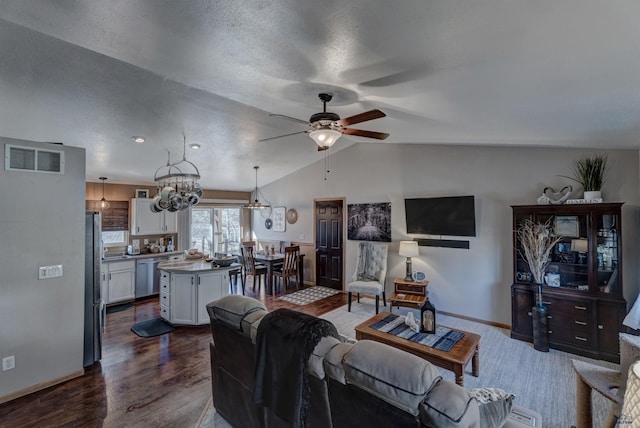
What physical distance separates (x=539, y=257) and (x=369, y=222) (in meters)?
2.87

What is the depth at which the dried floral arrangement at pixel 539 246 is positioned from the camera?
3627 mm

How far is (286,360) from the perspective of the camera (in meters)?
1.55

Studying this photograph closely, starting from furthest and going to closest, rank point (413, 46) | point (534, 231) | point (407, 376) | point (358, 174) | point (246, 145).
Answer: point (358, 174) < point (246, 145) < point (534, 231) < point (413, 46) < point (407, 376)

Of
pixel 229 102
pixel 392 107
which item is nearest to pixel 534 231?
pixel 392 107

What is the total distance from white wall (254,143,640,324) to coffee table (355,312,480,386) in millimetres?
1837

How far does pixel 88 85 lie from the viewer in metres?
2.76

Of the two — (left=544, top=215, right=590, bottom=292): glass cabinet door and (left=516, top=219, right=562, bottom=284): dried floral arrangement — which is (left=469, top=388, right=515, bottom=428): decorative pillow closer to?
(left=516, top=219, right=562, bottom=284): dried floral arrangement

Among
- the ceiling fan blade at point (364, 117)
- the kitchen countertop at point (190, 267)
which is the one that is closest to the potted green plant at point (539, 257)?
the ceiling fan blade at point (364, 117)

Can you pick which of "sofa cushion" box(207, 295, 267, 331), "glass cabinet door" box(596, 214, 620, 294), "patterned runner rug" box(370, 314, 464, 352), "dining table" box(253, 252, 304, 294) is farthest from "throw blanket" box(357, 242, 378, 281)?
"sofa cushion" box(207, 295, 267, 331)

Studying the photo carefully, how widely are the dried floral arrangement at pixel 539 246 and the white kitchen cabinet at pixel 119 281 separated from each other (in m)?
6.62

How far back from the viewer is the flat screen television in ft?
14.9

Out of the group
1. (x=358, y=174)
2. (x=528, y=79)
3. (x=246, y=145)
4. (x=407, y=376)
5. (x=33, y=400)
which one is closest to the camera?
(x=407, y=376)

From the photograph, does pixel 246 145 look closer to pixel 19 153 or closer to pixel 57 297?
pixel 19 153

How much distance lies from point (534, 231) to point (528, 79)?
8.76 feet
